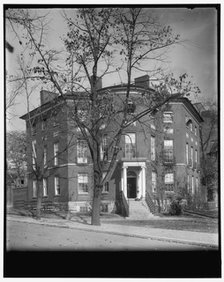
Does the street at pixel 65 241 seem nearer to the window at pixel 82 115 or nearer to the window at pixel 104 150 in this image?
the window at pixel 104 150

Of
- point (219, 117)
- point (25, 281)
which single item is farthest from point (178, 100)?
point (25, 281)

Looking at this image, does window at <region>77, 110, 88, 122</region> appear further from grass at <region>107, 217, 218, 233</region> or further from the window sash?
grass at <region>107, 217, 218, 233</region>

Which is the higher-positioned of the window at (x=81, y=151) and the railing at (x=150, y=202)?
the window at (x=81, y=151)

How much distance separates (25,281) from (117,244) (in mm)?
2330

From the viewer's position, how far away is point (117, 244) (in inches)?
389

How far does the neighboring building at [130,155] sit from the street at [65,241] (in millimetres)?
1032

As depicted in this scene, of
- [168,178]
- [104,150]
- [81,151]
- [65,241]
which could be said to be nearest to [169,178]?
[168,178]

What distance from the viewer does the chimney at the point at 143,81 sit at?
11.1 meters

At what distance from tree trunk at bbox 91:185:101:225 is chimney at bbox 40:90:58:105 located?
2.75 meters

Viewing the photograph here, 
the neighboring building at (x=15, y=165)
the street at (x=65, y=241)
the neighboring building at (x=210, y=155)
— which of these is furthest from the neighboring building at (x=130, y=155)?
the street at (x=65, y=241)

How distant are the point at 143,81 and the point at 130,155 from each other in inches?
83.4

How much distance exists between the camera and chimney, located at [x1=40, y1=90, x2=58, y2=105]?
36.1 ft

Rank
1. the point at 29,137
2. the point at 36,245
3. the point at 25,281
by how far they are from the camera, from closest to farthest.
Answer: the point at 25,281 < the point at 36,245 < the point at 29,137

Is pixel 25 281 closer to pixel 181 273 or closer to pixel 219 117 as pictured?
pixel 181 273
